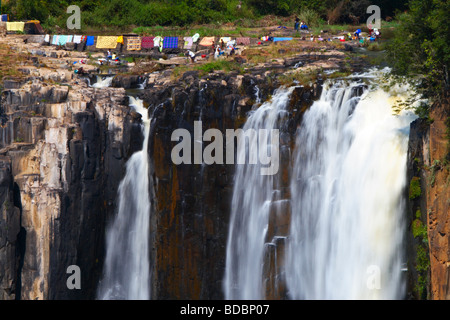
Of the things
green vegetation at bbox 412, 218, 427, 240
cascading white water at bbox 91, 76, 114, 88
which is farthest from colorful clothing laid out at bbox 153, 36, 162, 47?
green vegetation at bbox 412, 218, 427, 240

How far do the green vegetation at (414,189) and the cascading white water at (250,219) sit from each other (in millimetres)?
6488

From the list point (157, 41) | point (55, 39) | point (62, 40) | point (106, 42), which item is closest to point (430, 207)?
point (157, 41)

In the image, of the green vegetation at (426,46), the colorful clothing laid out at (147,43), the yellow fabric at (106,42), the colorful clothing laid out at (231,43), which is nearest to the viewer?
the green vegetation at (426,46)

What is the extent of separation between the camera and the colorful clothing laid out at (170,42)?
47750 mm

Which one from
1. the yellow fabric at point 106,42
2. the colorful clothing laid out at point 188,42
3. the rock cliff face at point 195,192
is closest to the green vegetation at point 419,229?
the rock cliff face at point 195,192

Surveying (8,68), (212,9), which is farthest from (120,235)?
(212,9)

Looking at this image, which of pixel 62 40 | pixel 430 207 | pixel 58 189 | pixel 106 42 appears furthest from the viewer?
pixel 62 40

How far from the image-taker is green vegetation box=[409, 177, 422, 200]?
29.5 metres

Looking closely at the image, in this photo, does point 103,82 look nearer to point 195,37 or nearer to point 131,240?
point 195,37

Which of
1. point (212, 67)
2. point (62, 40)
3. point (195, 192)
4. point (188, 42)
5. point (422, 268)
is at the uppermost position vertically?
point (62, 40)

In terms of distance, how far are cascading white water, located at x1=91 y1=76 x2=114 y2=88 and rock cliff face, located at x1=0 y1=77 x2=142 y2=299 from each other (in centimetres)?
461

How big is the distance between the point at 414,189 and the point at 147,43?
23633 mm

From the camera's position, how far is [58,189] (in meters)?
35.1

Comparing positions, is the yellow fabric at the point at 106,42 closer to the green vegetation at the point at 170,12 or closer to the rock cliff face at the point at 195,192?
the green vegetation at the point at 170,12
